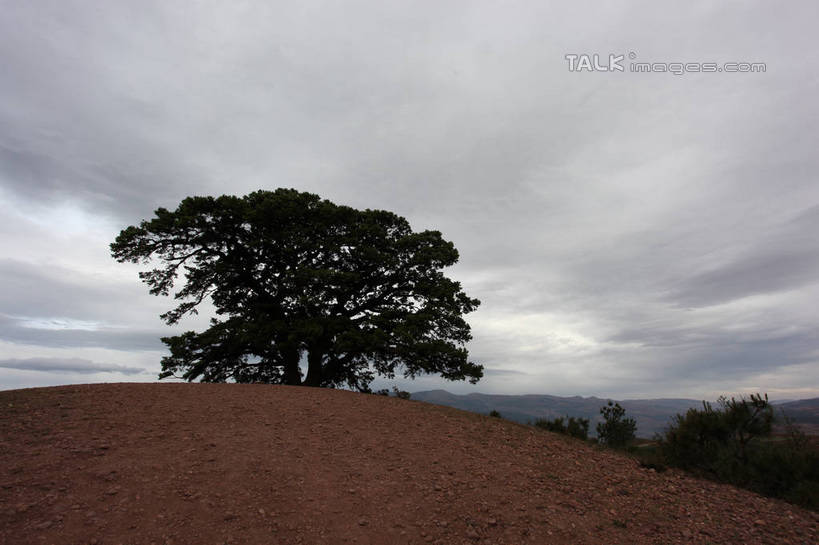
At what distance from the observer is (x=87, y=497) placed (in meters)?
6.36

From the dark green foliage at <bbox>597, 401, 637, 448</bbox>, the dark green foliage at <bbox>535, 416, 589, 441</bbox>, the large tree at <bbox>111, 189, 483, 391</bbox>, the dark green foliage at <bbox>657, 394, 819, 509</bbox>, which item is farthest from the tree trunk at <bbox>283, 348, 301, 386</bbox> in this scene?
the dark green foliage at <bbox>657, 394, 819, 509</bbox>

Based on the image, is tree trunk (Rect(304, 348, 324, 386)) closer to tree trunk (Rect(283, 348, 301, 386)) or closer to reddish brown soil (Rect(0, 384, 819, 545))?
tree trunk (Rect(283, 348, 301, 386))

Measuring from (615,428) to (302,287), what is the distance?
544 inches

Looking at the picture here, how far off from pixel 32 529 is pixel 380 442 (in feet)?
19.9

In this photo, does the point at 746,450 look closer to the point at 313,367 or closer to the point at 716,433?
the point at 716,433

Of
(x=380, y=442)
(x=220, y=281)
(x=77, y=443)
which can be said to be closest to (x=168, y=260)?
(x=220, y=281)

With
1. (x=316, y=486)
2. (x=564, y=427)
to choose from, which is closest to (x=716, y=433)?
(x=564, y=427)

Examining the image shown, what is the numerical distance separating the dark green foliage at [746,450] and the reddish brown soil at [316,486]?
916mm

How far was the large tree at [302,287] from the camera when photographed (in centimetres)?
1794

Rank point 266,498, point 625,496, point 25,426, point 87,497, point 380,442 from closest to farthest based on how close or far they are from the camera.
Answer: point 87,497, point 266,498, point 625,496, point 25,426, point 380,442

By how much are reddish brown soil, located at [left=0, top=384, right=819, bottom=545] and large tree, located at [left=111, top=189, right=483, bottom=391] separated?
681 cm

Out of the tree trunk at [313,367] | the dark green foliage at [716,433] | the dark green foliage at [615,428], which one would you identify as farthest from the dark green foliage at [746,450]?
the tree trunk at [313,367]

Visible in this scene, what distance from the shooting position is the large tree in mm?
17938

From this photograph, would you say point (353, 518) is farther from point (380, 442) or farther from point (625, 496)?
point (625, 496)
